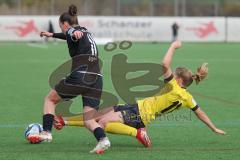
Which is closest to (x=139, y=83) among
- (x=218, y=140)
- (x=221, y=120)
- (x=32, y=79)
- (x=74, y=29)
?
(x=32, y=79)

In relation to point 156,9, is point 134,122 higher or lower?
higher

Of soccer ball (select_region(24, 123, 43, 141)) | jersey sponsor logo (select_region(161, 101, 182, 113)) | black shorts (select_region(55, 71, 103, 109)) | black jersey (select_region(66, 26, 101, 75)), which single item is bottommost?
soccer ball (select_region(24, 123, 43, 141))

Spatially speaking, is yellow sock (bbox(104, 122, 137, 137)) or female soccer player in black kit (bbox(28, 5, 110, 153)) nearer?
female soccer player in black kit (bbox(28, 5, 110, 153))

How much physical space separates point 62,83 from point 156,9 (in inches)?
1688

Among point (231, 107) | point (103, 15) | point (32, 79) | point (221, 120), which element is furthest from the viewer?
point (103, 15)

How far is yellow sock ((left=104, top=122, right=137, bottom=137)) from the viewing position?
27.0ft

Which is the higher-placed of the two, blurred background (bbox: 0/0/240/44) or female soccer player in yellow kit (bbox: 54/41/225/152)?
female soccer player in yellow kit (bbox: 54/41/225/152)

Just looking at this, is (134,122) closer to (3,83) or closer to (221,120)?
(221,120)

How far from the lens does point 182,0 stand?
50.9 meters

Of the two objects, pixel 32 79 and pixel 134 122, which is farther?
pixel 32 79

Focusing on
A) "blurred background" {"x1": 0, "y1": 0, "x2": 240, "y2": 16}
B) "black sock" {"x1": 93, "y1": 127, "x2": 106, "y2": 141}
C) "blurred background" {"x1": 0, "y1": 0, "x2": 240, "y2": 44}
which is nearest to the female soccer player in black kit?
"black sock" {"x1": 93, "y1": 127, "x2": 106, "y2": 141}

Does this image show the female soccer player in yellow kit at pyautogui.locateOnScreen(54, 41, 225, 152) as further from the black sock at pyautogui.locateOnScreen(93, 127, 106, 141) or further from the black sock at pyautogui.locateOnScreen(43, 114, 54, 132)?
the black sock at pyautogui.locateOnScreen(93, 127, 106, 141)

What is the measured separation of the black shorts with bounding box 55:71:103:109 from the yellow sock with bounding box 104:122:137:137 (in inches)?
16.5

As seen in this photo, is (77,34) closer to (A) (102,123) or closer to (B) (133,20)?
(A) (102,123)
